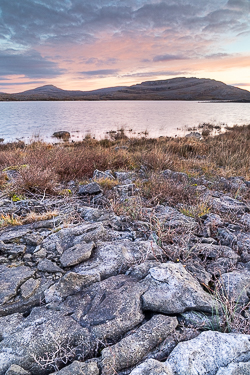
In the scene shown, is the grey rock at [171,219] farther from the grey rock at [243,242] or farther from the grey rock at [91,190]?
the grey rock at [91,190]

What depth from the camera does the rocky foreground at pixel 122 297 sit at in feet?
5.28

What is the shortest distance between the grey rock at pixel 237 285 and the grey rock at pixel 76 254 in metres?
1.47

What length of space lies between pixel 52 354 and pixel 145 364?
66cm

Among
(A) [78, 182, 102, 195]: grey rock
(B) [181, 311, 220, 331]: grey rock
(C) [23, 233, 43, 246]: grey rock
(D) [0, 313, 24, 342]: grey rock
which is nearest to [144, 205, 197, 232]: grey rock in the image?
(A) [78, 182, 102, 195]: grey rock

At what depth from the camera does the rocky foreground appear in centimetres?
161

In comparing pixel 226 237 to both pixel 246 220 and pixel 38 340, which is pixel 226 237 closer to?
pixel 246 220

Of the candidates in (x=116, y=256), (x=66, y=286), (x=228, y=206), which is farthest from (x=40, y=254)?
(x=228, y=206)

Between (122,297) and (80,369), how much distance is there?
666 mm

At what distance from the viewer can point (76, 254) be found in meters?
2.73

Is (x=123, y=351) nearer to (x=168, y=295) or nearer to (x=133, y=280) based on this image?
(x=168, y=295)

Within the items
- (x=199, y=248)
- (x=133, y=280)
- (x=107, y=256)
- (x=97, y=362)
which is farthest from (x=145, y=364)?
(x=199, y=248)

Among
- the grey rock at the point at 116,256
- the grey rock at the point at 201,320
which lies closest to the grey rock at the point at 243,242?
the grey rock at the point at 116,256

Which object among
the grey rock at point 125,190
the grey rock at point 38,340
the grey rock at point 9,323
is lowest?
the grey rock at point 9,323

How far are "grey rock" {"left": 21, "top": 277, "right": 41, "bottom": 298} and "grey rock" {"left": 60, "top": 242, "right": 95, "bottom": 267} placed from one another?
1.18ft
